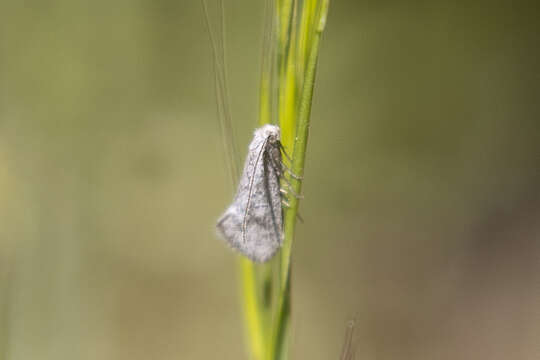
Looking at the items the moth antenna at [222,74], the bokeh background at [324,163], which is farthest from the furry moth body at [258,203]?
the bokeh background at [324,163]

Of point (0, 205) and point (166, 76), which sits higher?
point (166, 76)

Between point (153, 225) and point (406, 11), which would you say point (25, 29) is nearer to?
point (153, 225)

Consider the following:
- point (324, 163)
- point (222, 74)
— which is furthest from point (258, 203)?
point (324, 163)

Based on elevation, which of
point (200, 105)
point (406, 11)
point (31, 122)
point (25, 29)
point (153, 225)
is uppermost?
point (406, 11)

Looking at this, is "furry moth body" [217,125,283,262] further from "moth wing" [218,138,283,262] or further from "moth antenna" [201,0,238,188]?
"moth antenna" [201,0,238,188]

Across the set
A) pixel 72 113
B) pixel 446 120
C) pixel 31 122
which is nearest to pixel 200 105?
pixel 72 113

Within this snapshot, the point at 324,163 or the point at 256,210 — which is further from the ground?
the point at 324,163

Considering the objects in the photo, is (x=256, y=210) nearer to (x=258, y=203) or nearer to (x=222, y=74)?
(x=258, y=203)
